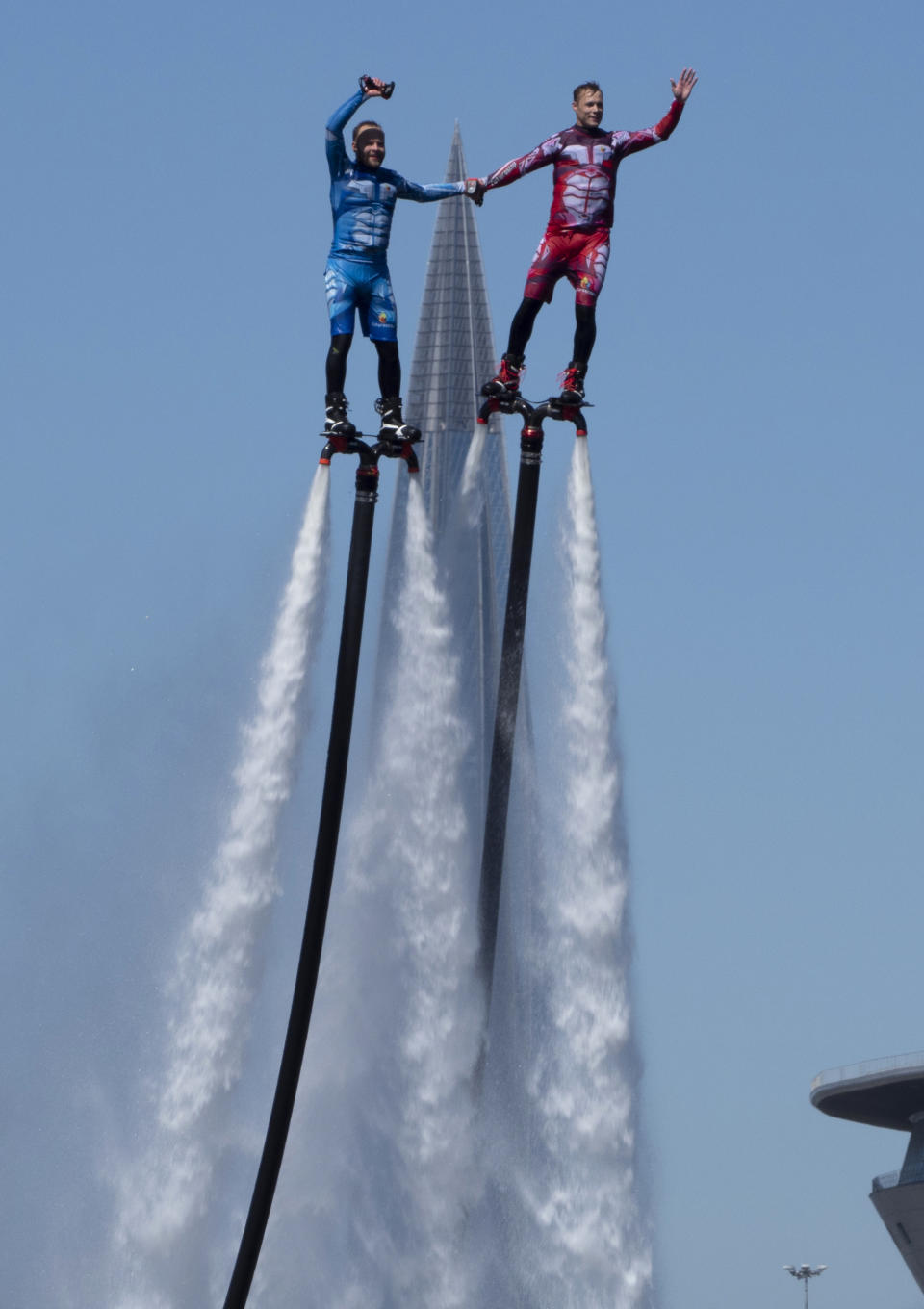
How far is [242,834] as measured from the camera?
124ft

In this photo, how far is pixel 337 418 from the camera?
36.5 m

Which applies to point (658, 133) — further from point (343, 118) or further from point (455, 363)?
point (455, 363)

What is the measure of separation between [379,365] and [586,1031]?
11385 mm

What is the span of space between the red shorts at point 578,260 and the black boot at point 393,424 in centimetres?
301

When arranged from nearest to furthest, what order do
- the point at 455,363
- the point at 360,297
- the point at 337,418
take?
the point at 337,418 < the point at 360,297 < the point at 455,363

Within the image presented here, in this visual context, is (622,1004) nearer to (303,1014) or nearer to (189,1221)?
(303,1014)

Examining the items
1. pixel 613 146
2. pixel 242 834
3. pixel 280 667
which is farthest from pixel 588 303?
pixel 242 834

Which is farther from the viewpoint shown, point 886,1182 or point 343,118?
point 886,1182

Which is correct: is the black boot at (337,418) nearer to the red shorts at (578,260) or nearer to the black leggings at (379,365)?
the black leggings at (379,365)

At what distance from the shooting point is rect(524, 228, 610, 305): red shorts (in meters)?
36.9

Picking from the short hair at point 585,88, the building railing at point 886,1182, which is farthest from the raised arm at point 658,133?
the building railing at point 886,1182

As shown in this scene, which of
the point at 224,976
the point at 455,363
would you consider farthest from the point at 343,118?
the point at 455,363

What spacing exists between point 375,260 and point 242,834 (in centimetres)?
973

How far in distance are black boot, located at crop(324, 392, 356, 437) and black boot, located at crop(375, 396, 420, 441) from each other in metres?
0.57
